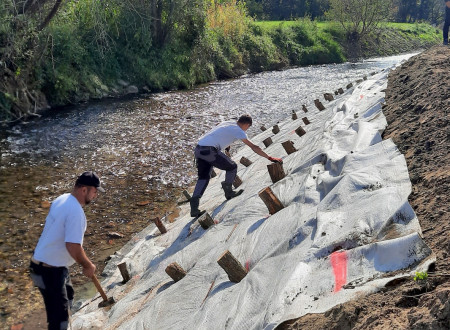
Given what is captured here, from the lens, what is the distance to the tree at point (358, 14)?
41.0 m

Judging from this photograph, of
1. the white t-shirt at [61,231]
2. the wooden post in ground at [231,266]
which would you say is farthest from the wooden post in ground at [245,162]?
the white t-shirt at [61,231]

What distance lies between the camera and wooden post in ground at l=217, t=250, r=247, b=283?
4352 millimetres

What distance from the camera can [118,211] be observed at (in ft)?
29.7

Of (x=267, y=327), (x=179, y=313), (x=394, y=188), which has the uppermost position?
(x=394, y=188)

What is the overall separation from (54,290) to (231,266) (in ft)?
5.64

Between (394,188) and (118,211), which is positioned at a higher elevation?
(394,188)

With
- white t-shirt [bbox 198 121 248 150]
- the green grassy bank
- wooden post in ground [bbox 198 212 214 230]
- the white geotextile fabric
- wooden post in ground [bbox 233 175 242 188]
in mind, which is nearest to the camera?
the white geotextile fabric

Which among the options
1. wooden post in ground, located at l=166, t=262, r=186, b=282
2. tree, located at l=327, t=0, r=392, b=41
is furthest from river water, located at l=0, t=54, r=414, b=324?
tree, located at l=327, t=0, r=392, b=41

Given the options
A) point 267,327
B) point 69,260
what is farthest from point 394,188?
point 69,260

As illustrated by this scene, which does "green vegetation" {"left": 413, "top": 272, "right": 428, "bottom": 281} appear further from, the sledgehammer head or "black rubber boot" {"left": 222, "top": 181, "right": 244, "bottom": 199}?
"black rubber boot" {"left": 222, "top": 181, "right": 244, "bottom": 199}

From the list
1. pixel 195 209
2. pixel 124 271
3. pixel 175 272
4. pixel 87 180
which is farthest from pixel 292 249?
pixel 195 209

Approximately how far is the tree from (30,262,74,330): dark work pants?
1643 inches

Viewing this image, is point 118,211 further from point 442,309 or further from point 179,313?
point 442,309

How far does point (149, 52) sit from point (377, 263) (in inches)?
855
